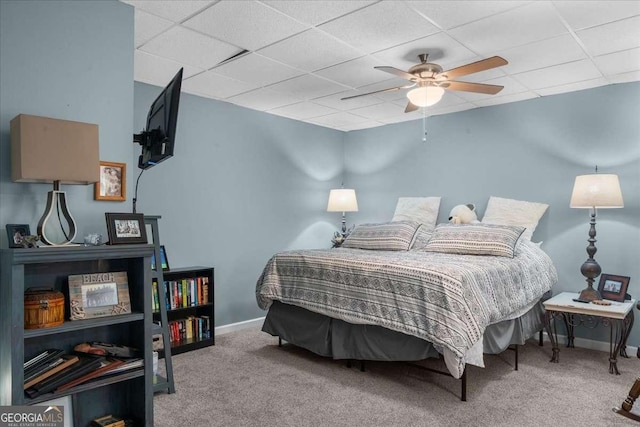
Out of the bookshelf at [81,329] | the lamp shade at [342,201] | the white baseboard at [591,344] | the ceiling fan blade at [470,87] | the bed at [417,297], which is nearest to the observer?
the bookshelf at [81,329]

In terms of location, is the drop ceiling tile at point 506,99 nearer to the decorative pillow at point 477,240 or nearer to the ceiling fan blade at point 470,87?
the ceiling fan blade at point 470,87

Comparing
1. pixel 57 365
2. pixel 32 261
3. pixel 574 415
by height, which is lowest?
pixel 574 415

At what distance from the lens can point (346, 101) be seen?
14.3 feet

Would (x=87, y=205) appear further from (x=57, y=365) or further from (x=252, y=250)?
(x=252, y=250)

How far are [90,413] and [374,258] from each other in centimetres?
202

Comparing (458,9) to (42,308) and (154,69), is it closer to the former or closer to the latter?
(154,69)

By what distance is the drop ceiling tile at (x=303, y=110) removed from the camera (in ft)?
15.0

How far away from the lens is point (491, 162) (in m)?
4.51

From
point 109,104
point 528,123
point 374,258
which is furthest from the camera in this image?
point 528,123

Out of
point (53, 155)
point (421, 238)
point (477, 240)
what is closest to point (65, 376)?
point (53, 155)

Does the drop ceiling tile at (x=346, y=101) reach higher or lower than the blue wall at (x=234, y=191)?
higher

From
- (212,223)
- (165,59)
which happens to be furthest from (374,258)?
(165,59)

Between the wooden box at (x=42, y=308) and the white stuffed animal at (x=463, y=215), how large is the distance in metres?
3.57

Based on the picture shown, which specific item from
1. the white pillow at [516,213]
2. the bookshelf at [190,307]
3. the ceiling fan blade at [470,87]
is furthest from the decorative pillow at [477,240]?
the bookshelf at [190,307]
